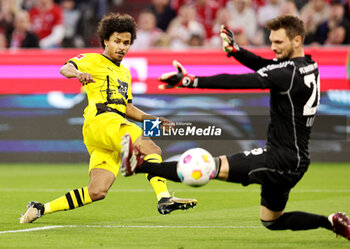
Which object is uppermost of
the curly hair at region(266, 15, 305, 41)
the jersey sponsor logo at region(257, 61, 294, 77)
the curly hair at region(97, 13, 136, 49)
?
the curly hair at region(266, 15, 305, 41)

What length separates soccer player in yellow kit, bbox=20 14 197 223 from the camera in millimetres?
7656

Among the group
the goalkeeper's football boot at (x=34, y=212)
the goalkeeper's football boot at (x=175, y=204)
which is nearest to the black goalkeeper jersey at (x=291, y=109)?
the goalkeeper's football boot at (x=175, y=204)

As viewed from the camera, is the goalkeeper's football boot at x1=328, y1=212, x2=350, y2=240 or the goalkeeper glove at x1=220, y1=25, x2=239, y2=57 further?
the goalkeeper glove at x1=220, y1=25, x2=239, y2=57

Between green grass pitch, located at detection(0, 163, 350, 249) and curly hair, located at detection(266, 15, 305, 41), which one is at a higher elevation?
curly hair, located at detection(266, 15, 305, 41)

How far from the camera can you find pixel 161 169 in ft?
21.0

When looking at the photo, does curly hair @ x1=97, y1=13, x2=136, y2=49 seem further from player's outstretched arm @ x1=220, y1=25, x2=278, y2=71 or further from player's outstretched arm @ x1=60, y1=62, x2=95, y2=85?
player's outstretched arm @ x1=220, y1=25, x2=278, y2=71

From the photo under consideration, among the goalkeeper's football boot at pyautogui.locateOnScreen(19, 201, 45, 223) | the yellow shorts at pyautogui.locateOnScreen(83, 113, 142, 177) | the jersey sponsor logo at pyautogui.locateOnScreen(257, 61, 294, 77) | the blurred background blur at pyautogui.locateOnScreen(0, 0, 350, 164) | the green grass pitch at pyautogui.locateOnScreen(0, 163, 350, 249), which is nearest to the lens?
the jersey sponsor logo at pyautogui.locateOnScreen(257, 61, 294, 77)

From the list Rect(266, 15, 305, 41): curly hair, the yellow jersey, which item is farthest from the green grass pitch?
Rect(266, 15, 305, 41): curly hair

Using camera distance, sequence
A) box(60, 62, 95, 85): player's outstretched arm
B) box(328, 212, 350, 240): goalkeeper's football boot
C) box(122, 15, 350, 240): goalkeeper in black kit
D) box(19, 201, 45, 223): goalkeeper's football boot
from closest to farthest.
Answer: box(122, 15, 350, 240): goalkeeper in black kit → box(328, 212, 350, 240): goalkeeper's football boot → box(60, 62, 95, 85): player's outstretched arm → box(19, 201, 45, 223): goalkeeper's football boot

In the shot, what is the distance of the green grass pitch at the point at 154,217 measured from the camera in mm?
6871

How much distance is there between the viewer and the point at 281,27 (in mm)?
6305

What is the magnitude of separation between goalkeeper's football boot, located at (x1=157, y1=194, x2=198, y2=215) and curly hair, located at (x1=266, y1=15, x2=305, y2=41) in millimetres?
2045

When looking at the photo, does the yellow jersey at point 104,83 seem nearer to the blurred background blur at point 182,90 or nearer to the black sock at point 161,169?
the black sock at point 161,169

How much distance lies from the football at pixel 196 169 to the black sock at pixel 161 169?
0.12 meters
